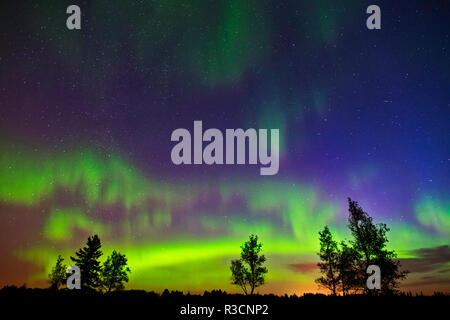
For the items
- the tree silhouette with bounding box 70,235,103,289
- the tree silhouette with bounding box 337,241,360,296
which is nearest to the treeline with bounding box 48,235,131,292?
the tree silhouette with bounding box 70,235,103,289

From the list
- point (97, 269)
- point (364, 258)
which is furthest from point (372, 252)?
point (97, 269)

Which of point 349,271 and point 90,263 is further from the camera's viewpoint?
point 90,263

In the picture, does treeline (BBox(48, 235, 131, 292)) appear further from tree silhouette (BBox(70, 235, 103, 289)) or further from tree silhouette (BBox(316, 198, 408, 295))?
tree silhouette (BBox(316, 198, 408, 295))

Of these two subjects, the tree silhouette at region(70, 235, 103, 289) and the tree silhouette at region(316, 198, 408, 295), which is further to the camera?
the tree silhouette at region(70, 235, 103, 289)

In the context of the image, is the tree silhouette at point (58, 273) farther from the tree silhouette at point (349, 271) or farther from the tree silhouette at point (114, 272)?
the tree silhouette at point (349, 271)

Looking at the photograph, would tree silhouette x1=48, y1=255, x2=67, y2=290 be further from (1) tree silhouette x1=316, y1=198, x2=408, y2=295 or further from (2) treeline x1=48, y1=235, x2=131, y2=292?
(1) tree silhouette x1=316, y1=198, x2=408, y2=295

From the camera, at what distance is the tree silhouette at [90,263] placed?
4553 cm

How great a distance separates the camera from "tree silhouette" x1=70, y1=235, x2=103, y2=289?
149ft

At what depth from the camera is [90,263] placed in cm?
4675

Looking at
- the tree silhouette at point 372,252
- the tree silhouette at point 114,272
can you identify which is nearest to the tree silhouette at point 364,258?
the tree silhouette at point 372,252

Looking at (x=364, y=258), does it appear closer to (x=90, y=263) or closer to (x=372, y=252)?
(x=372, y=252)

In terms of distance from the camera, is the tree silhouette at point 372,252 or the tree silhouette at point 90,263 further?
the tree silhouette at point 90,263

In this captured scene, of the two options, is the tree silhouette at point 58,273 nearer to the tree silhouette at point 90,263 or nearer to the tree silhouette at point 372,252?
the tree silhouette at point 90,263
